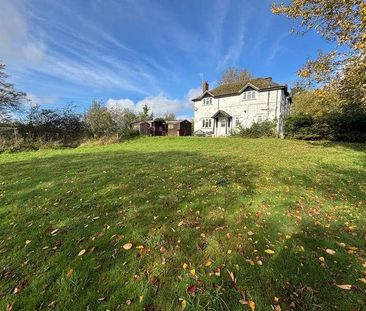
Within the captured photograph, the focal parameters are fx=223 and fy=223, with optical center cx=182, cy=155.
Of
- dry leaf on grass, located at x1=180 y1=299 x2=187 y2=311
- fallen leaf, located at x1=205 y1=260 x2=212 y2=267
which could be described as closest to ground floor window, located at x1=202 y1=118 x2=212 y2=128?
fallen leaf, located at x1=205 y1=260 x2=212 y2=267

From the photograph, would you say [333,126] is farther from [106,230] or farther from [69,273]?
[69,273]

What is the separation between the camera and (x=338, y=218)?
168 inches

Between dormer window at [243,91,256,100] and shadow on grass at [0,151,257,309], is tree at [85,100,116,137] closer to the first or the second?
dormer window at [243,91,256,100]

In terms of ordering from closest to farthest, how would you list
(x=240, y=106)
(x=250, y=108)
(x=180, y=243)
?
(x=180, y=243), (x=250, y=108), (x=240, y=106)

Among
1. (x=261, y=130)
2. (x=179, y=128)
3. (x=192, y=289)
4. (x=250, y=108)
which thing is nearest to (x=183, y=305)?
(x=192, y=289)

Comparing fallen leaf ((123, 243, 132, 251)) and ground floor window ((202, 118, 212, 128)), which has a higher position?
ground floor window ((202, 118, 212, 128))

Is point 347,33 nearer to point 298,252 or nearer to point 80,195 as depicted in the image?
point 298,252

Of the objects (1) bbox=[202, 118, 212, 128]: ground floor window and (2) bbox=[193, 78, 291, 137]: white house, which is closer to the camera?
(2) bbox=[193, 78, 291, 137]: white house

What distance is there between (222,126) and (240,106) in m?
3.70

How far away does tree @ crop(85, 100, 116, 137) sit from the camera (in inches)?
1032

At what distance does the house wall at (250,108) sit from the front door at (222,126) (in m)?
1.03

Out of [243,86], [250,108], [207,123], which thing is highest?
[243,86]

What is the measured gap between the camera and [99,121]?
1064 inches

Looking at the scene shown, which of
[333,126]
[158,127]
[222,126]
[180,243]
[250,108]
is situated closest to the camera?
[180,243]
